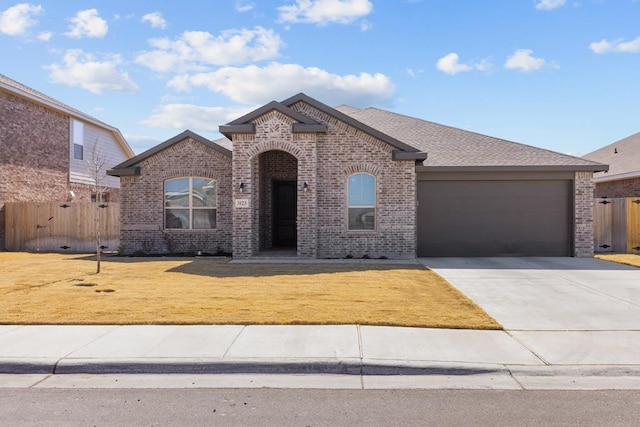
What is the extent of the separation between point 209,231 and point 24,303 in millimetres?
8614

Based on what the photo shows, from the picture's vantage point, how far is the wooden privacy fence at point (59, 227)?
20.4m

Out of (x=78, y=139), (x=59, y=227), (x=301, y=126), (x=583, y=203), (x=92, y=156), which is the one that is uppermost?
(x=78, y=139)

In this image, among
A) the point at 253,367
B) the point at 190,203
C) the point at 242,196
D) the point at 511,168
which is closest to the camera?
the point at 253,367

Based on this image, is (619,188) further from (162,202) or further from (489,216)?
(162,202)

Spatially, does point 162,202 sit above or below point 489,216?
above

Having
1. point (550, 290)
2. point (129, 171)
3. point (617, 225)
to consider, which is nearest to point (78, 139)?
point (129, 171)

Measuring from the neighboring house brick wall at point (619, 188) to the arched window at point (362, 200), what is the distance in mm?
13723

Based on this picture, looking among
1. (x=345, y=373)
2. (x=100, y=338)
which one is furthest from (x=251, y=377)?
(x=100, y=338)

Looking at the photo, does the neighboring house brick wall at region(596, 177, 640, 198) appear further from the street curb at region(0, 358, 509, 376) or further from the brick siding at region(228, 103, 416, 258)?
the street curb at region(0, 358, 509, 376)

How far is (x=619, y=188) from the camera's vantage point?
23.2 metres

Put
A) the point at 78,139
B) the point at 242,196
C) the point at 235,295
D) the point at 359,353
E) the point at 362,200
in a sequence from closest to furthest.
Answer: the point at 359,353 → the point at 235,295 → the point at 242,196 → the point at 362,200 → the point at 78,139

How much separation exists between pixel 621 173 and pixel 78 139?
2608 centimetres

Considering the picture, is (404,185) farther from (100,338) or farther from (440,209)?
(100,338)

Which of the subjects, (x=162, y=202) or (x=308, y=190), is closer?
(x=308, y=190)
